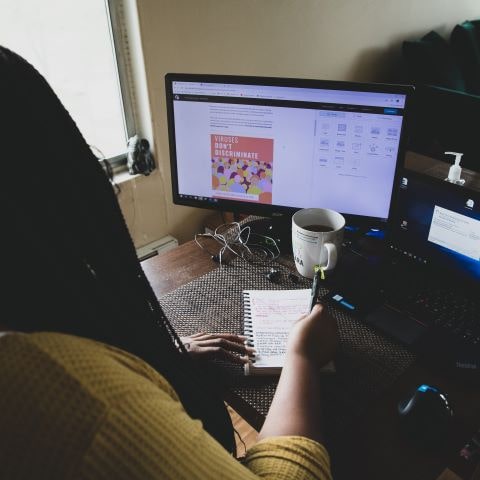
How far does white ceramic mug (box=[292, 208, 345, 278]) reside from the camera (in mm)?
1062

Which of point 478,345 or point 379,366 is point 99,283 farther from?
point 478,345

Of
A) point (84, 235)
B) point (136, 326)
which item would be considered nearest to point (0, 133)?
point (84, 235)

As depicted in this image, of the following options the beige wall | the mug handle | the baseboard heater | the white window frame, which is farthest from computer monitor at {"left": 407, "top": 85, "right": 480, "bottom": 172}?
the mug handle

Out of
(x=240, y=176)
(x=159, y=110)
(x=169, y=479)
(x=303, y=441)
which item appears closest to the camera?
(x=169, y=479)

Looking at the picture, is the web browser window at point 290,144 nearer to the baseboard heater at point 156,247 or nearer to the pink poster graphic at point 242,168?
the pink poster graphic at point 242,168

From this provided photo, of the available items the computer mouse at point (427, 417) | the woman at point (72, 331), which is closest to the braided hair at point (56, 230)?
the woman at point (72, 331)

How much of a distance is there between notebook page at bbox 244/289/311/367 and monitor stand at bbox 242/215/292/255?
0.22 meters

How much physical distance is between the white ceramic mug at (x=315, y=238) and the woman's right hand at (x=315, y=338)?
196mm

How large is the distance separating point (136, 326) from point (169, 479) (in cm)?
21

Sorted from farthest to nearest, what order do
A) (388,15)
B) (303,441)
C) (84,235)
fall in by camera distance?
(388,15), (303,441), (84,235)

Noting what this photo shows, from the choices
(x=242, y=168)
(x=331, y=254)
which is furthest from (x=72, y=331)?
(x=242, y=168)

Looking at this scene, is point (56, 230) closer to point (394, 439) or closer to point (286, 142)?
point (394, 439)

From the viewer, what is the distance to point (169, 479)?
0.39 meters

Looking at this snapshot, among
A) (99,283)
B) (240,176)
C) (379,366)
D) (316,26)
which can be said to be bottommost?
(379,366)
